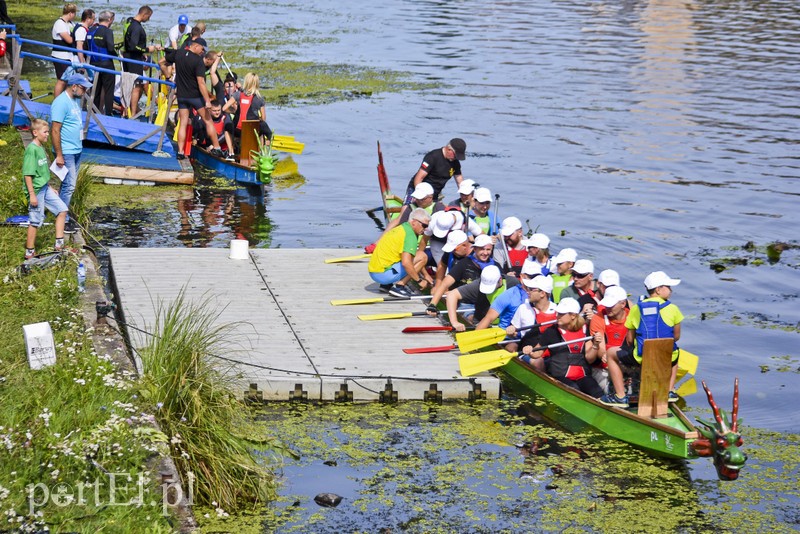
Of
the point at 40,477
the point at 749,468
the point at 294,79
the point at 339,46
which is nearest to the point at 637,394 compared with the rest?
the point at 749,468

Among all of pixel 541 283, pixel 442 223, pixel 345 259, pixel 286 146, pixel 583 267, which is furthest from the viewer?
pixel 286 146

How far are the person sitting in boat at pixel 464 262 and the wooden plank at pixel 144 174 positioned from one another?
8675 mm

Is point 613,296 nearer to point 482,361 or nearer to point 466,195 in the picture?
point 482,361

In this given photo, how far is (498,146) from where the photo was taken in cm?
2902

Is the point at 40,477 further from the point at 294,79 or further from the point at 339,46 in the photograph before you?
the point at 339,46

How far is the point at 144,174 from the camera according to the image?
21.6m

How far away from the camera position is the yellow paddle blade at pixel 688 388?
1384cm

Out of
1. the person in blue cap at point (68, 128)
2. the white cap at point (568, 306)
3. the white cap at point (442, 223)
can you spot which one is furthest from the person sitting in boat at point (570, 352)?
the person in blue cap at point (68, 128)

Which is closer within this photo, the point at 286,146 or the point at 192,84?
the point at 192,84

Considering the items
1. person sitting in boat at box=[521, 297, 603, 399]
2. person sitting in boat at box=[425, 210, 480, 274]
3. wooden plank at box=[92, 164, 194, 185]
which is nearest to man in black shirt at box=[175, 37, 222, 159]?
wooden plank at box=[92, 164, 194, 185]

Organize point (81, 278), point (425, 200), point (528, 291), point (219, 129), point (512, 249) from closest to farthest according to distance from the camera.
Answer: point (528, 291) → point (81, 278) → point (512, 249) → point (425, 200) → point (219, 129)

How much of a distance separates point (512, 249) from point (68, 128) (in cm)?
616

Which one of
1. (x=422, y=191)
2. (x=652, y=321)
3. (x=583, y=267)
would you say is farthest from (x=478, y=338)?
(x=422, y=191)

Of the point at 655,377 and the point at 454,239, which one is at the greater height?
the point at 454,239
